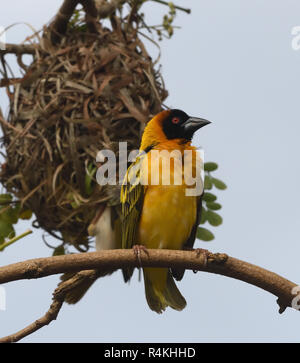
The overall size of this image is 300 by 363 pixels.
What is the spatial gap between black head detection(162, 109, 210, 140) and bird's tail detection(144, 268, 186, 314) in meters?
0.52

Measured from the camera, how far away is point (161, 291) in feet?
7.35

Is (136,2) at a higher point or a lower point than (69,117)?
higher

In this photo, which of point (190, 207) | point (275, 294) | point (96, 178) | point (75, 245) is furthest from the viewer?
point (75, 245)

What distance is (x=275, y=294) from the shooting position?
65.6 inches

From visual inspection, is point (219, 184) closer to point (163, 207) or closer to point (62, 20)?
point (163, 207)

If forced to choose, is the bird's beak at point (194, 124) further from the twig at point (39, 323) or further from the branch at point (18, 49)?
the branch at point (18, 49)

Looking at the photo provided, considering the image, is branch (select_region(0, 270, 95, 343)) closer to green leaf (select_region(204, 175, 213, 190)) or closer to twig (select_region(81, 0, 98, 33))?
green leaf (select_region(204, 175, 213, 190))

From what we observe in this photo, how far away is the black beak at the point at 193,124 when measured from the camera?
2.22m

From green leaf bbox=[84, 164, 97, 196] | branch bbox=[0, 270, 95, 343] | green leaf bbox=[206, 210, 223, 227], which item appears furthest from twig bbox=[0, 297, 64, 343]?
green leaf bbox=[206, 210, 223, 227]

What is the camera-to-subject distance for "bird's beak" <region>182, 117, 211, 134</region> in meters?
2.22
